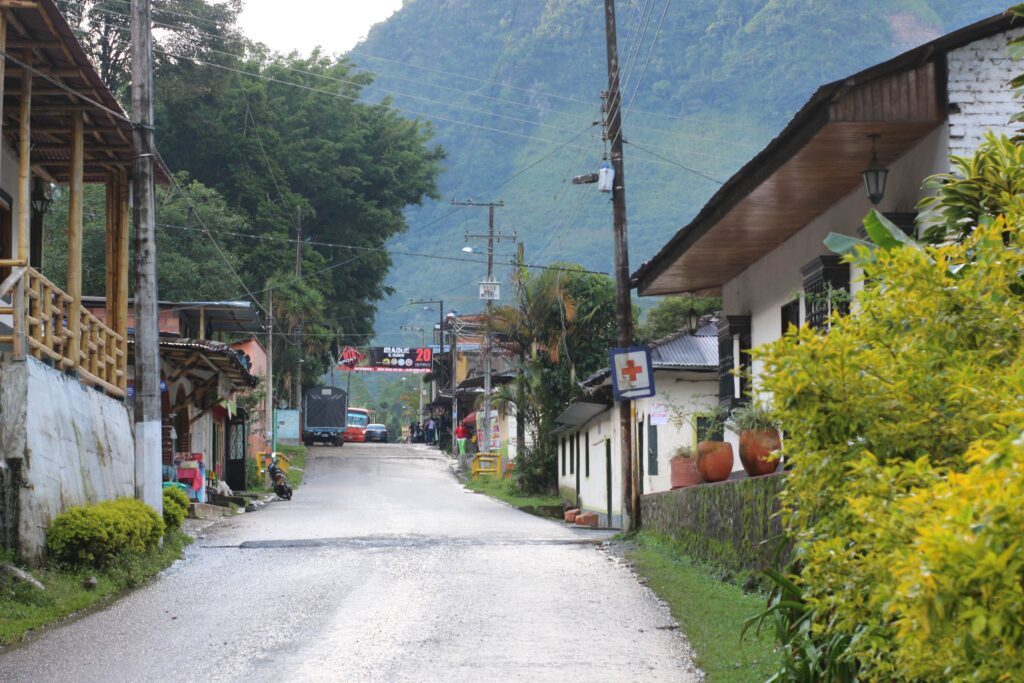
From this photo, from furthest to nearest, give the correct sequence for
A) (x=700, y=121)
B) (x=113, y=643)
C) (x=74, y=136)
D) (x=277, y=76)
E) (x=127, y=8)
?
(x=700, y=121), (x=277, y=76), (x=127, y=8), (x=74, y=136), (x=113, y=643)

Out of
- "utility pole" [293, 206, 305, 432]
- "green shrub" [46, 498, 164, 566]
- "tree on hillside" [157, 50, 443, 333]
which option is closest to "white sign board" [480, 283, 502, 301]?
"utility pole" [293, 206, 305, 432]

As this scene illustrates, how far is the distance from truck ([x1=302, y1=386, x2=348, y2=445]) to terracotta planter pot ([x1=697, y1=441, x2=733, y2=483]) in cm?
5616

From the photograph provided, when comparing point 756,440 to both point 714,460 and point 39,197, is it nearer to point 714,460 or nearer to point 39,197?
point 714,460

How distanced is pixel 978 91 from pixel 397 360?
77055 mm

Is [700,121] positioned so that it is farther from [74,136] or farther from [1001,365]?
[1001,365]

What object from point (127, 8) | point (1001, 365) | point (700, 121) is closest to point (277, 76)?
point (127, 8)

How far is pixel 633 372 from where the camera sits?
2205 centimetres

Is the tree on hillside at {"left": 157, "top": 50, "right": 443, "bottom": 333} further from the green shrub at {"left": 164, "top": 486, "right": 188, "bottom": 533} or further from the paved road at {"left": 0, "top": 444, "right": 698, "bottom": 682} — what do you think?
the paved road at {"left": 0, "top": 444, "right": 698, "bottom": 682}

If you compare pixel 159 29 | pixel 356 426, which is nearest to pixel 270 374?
pixel 159 29

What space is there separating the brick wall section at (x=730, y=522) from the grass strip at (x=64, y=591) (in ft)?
21.2

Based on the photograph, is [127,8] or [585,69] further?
[585,69]

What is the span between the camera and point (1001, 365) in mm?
5453

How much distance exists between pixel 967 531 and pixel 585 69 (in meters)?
198

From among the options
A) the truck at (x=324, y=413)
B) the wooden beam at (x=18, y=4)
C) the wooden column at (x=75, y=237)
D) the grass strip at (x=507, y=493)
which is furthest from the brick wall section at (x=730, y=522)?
the truck at (x=324, y=413)
